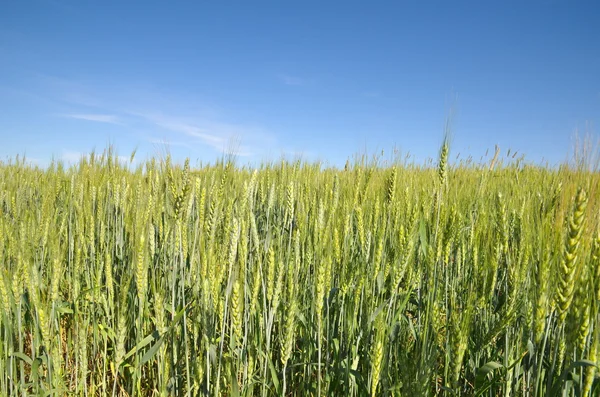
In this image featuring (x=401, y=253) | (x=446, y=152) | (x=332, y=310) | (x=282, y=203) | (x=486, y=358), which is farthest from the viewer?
(x=282, y=203)

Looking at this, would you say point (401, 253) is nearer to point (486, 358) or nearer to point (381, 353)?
point (381, 353)

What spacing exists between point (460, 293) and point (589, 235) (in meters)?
0.72

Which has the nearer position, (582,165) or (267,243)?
(582,165)

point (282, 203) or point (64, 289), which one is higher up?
point (282, 203)

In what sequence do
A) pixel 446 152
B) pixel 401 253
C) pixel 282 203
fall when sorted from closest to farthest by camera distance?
pixel 401 253 → pixel 446 152 → pixel 282 203

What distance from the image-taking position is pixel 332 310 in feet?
5.06

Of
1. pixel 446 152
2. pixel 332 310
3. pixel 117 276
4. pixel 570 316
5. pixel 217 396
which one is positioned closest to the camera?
pixel 570 316

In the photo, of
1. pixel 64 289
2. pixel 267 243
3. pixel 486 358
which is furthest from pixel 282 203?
pixel 486 358

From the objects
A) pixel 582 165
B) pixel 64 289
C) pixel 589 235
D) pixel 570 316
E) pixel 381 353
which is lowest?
pixel 64 289

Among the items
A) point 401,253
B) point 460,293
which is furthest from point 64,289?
point 460,293

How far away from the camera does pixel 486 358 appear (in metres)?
1.37

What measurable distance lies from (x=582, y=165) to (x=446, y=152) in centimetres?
69

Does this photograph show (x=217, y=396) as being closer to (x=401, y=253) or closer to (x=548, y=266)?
(x=401, y=253)

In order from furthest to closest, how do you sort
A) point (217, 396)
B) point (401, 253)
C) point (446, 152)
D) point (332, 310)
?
1. point (446, 152)
2. point (332, 310)
3. point (401, 253)
4. point (217, 396)
